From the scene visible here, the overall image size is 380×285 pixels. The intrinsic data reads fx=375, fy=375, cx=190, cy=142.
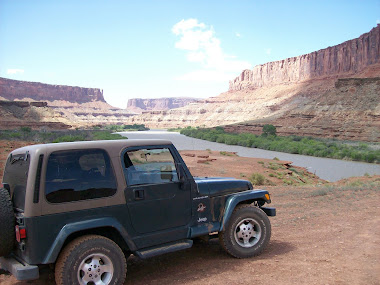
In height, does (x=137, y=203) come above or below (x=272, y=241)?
above

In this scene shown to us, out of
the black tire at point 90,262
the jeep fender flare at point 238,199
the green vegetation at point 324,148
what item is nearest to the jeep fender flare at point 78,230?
the black tire at point 90,262

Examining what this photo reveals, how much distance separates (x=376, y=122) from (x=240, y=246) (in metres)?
64.4

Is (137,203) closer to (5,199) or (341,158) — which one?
(5,199)

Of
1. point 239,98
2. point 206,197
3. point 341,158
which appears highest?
point 239,98

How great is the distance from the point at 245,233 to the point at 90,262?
98.6 inches

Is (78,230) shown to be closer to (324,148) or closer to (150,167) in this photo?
(150,167)

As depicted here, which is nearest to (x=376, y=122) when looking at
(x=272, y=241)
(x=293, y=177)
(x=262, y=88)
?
(x=293, y=177)

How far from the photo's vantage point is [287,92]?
13312cm

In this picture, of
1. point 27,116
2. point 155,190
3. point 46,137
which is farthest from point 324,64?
point 155,190

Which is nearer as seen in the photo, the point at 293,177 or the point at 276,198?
the point at 276,198

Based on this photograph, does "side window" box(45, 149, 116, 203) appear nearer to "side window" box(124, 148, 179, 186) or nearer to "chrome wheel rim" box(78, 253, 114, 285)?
"side window" box(124, 148, 179, 186)

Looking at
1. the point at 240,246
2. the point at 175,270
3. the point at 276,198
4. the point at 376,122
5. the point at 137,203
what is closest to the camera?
the point at 137,203

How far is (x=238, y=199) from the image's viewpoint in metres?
5.82

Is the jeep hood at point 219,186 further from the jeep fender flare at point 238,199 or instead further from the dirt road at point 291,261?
the dirt road at point 291,261
